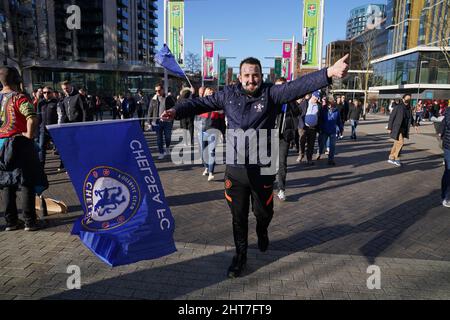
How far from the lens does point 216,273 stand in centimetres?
356

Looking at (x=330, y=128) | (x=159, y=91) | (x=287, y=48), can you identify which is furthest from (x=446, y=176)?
(x=287, y=48)

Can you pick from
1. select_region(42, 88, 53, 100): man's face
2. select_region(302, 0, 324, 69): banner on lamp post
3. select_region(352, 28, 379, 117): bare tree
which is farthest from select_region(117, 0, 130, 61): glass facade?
select_region(42, 88, 53, 100): man's face

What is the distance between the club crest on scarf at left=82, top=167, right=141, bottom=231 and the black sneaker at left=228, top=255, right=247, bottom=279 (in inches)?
47.6

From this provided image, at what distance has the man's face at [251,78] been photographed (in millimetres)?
3279

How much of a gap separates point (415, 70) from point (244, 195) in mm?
52033

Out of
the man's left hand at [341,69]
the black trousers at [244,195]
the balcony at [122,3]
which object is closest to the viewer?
the man's left hand at [341,69]

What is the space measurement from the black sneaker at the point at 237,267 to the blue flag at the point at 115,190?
792mm

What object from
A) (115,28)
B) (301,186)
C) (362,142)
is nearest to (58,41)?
(115,28)

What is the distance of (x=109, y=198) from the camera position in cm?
301

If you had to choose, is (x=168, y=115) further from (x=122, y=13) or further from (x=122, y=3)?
(x=122, y=13)

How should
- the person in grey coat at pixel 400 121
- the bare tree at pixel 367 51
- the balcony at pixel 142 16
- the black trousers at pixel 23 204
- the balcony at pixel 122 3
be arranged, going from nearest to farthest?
the black trousers at pixel 23 204
the person in grey coat at pixel 400 121
the bare tree at pixel 367 51
the balcony at pixel 122 3
the balcony at pixel 142 16

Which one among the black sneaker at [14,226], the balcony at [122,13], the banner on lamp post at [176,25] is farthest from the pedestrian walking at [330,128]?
the balcony at [122,13]

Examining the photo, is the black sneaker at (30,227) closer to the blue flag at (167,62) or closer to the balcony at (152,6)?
the blue flag at (167,62)
